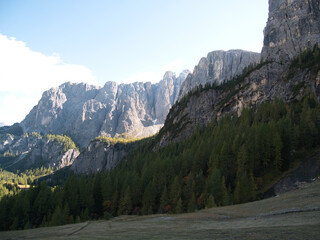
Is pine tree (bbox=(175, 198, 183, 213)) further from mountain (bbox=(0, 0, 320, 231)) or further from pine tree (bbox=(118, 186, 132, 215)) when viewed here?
pine tree (bbox=(118, 186, 132, 215))

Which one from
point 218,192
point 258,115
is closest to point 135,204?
point 218,192

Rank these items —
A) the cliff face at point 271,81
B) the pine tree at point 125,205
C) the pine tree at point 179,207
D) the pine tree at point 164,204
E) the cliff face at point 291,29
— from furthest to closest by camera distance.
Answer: the cliff face at point 291,29 < the cliff face at point 271,81 < the pine tree at point 125,205 < the pine tree at point 164,204 < the pine tree at point 179,207

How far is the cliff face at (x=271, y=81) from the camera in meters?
115

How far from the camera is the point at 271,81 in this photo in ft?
435

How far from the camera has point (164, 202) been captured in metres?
63.0

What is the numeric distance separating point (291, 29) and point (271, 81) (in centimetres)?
5833

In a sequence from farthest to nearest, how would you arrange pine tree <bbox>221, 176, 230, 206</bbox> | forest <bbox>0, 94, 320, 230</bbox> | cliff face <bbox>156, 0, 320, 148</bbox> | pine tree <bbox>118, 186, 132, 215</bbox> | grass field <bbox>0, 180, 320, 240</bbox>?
cliff face <bbox>156, 0, 320, 148</bbox> < pine tree <bbox>118, 186, 132, 215</bbox> < forest <bbox>0, 94, 320, 230</bbox> < pine tree <bbox>221, 176, 230, 206</bbox> < grass field <bbox>0, 180, 320, 240</bbox>

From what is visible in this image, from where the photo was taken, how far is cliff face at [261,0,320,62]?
15325cm

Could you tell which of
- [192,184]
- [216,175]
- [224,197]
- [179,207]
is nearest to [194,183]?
[192,184]

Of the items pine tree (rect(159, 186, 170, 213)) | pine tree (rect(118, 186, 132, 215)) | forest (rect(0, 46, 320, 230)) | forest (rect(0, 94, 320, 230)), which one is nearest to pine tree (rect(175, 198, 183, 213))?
forest (rect(0, 94, 320, 230))

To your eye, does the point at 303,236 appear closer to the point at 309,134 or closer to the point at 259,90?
the point at 309,134

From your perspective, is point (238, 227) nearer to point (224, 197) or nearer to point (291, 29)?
point (224, 197)

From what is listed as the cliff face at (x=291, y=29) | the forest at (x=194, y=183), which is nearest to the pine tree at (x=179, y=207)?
the forest at (x=194, y=183)

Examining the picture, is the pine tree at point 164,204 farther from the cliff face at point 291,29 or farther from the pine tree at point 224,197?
the cliff face at point 291,29
